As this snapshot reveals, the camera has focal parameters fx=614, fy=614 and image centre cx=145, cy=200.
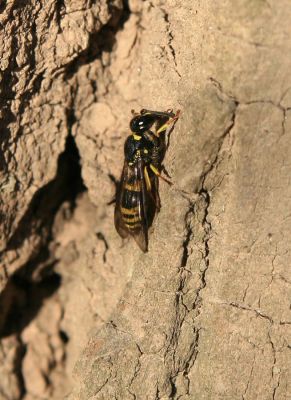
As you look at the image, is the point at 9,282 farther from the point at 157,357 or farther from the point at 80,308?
the point at 157,357

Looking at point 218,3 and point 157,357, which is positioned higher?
point 218,3

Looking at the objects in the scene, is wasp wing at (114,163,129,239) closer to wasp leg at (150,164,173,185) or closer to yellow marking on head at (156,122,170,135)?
wasp leg at (150,164,173,185)

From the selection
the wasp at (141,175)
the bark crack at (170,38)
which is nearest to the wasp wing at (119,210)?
the wasp at (141,175)

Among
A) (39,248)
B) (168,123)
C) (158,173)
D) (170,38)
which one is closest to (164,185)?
(158,173)

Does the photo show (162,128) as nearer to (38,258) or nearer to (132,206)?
(132,206)

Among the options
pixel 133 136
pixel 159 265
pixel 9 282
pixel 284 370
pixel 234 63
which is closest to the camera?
pixel 234 63

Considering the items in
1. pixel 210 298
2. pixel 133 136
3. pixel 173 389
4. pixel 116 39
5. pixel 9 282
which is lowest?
pixel 173 389

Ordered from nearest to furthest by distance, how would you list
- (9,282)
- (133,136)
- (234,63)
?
(234,63) → (133,136) → (9,282)

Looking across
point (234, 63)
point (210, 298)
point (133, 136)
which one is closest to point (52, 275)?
point (133, 136)

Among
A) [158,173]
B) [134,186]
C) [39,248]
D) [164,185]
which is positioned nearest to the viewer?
[164,185]
